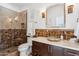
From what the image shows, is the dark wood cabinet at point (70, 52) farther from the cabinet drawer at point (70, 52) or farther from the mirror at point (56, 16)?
the mirror at point (56, 16)

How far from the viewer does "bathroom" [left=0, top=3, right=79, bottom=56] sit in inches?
65.9

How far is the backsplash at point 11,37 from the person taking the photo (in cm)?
171

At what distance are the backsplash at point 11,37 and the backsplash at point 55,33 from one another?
0.21 metres

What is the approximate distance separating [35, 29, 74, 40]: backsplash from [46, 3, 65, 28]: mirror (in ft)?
0.23

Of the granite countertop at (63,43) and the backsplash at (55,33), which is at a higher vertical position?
the backsplash at (55,33)

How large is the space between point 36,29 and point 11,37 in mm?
371

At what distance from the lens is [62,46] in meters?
1.66

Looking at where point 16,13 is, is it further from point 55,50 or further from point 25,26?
point 55,50

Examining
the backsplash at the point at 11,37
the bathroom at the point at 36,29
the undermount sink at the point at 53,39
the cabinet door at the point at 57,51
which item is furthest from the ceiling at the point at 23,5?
the cabinet door at the point at 57,51

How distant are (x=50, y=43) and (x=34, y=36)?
26cm

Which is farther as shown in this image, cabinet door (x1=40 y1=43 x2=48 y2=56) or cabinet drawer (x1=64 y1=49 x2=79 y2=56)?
cabinet door (x1=40 y1=43 x2=48 y2=56)

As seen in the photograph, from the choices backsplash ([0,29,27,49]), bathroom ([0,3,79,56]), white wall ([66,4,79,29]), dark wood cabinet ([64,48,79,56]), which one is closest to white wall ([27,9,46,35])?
bathroom ([0,3,79,56])

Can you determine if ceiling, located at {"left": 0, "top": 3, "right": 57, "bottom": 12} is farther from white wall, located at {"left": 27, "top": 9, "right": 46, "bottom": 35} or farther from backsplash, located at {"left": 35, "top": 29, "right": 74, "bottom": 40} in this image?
backsplash, located at {"left": 35, "top": 29, "right": 74, "bottom": 40}

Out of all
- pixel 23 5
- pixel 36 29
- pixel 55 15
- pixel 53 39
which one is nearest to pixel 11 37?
pixel 36 29
